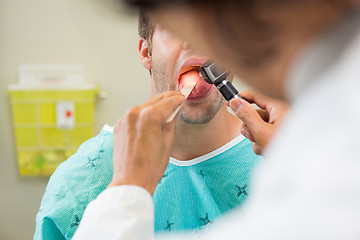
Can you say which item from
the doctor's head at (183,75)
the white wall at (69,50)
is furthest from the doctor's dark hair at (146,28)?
the white wall at (69,50)

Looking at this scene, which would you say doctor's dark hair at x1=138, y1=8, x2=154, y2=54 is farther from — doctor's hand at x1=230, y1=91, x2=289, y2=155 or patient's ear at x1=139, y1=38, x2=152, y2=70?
doctor's hand at x1=230, y1=91, x2=289, y2=155

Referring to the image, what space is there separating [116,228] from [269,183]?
342 millimetres

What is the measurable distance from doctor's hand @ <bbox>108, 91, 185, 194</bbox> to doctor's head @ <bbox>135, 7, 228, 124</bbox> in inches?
11.5

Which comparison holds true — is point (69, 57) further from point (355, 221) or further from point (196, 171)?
point (355, 221)

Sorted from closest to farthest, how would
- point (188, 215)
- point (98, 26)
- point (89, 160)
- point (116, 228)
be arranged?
point (116, 228)
point (188, 215)
point (89, 160)
point (98, 26)

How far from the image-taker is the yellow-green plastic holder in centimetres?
194

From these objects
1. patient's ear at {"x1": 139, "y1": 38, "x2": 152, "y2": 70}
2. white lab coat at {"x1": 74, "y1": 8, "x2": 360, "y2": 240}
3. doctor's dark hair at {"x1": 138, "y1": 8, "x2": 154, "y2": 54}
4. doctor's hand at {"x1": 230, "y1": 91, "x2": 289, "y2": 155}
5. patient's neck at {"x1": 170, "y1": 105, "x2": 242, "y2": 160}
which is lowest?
patient's neck at {"x1": 170, "y1": 105, "x2": 242, "y2": 160}

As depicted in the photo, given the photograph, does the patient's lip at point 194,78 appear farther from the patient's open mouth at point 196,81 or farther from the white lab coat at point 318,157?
the white lab coat at point 318,157

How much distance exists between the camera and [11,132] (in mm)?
2053

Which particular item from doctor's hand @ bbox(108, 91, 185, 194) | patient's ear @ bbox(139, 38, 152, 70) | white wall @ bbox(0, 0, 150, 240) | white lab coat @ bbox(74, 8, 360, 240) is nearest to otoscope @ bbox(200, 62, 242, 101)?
doctor's hand @ bbox(108, 91, 185, 194)

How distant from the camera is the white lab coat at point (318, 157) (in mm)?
330

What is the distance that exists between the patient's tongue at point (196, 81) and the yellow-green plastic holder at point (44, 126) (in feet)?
2.83

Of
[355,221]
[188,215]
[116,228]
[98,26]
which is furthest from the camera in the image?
[98,26]

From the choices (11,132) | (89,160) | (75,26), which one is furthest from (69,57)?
(89,160)
